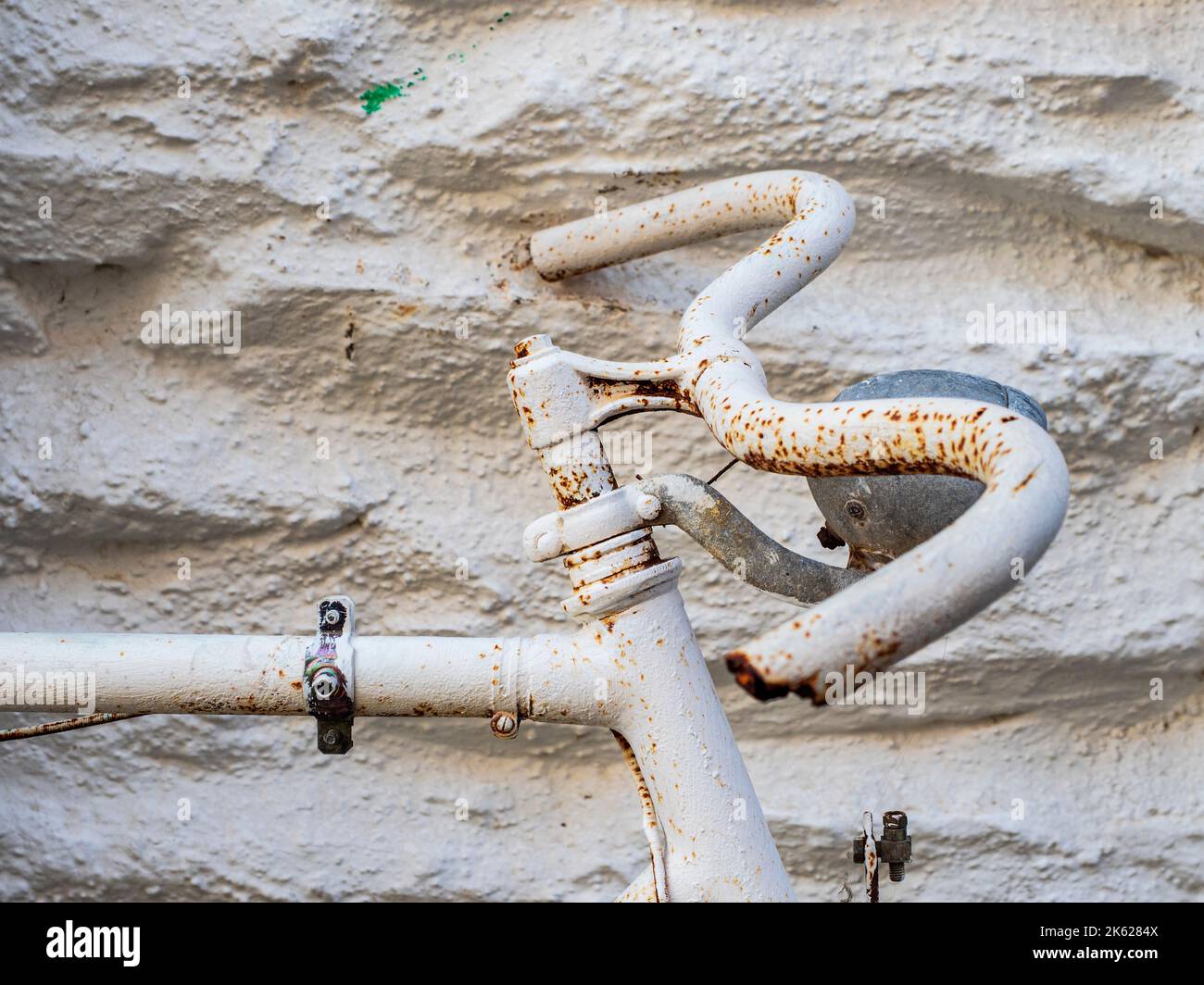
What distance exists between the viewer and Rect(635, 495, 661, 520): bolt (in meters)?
0.63

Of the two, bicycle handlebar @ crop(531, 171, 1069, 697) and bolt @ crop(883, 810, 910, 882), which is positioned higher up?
bicycle handlebar @ crop(531, 171, 1069, 697)

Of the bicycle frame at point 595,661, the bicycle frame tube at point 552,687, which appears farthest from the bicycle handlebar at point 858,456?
the bicycle frame tube at point 552,687

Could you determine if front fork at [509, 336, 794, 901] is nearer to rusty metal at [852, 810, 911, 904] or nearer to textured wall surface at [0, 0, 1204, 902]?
rusty metal at [852, 810, 911, 904]

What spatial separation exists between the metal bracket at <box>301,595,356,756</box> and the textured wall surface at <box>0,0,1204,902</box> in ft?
1.58

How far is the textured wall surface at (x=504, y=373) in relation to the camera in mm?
1104

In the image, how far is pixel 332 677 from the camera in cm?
64

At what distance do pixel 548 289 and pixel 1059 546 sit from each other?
1.82 feet

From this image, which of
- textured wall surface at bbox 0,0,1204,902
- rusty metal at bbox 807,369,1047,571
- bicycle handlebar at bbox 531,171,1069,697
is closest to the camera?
bicycle handlebar at bbox 531,171,1069,697

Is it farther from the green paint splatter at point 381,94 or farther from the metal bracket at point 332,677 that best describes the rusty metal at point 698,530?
the green paint splatter at point 381,94

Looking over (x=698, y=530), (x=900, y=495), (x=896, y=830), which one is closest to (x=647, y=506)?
(x=698, y=530)

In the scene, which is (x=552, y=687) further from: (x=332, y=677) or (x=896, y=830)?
(x=896, y=830)

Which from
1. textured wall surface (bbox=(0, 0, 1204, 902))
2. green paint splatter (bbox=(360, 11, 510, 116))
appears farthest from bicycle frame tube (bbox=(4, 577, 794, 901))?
green paint splatter (bbox=(360, 11, 510, 116))

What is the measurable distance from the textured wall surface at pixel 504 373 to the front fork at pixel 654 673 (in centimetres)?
48

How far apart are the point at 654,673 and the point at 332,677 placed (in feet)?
0.57
